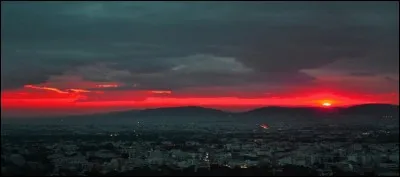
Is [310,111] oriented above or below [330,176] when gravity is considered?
above

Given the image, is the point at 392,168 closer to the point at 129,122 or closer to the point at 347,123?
the point at 347,123

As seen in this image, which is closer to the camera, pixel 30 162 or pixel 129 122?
pixel 30 162

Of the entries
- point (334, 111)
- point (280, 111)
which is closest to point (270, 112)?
point (280, 111)

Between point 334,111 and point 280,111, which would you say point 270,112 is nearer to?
point 280,111

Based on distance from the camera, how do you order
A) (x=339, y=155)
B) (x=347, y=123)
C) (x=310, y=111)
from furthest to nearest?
(x=310, y=111) < (x=347, y=123) < (x=339, y=155)

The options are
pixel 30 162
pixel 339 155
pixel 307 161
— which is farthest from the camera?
pixel 339 155

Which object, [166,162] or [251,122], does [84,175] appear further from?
[251,122]

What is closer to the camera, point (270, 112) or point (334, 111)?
point (334, 111)

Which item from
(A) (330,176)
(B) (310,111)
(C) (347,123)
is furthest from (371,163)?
(B) (310,111)
